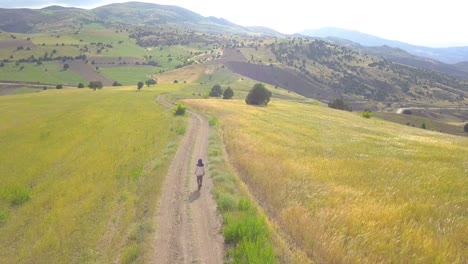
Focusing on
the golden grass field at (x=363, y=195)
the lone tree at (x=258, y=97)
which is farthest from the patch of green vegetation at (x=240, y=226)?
the lone tree at (x=258, y=97)

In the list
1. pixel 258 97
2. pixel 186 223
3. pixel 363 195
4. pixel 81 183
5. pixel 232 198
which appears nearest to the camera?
pixel 186 223

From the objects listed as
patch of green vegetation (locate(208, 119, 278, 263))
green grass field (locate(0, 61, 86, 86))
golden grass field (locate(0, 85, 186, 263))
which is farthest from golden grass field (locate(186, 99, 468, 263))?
green grass field (locate(0, 61, 86, 86))

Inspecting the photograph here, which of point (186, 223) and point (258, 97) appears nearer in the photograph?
point (186, 223)

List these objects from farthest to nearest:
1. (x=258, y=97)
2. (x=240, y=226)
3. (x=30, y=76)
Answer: (x=30, y=76) → (x=258, y=97) → (x=240, y=226)

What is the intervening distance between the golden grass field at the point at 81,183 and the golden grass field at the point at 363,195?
7819 mm

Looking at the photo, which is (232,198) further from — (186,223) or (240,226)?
(240,226)

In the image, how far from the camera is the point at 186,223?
18.6 m

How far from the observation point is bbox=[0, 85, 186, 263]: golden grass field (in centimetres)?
1967

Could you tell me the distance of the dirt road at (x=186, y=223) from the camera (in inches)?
600

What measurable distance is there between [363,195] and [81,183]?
23.9m

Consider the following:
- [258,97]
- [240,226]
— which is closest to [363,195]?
[240,226]

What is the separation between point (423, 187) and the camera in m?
22.6

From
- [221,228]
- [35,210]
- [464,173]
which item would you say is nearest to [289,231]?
[221,228]

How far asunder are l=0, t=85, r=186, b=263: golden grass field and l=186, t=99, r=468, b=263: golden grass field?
25.7ft
